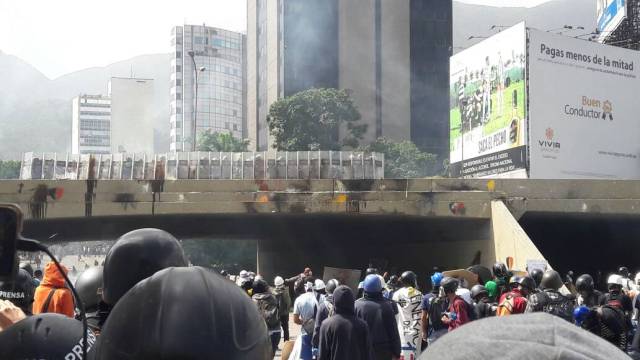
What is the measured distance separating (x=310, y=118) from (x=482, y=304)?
61.8m

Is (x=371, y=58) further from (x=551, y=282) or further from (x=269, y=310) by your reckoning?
(x=551, y=282)

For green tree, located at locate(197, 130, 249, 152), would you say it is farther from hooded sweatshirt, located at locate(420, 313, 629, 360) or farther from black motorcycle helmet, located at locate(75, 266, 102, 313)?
hooded sweatshirt, located at locate(420, 313, 629, 360)

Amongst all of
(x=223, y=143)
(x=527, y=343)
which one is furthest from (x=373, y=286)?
(x=223, y=143)

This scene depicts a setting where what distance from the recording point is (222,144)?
76.9 metres

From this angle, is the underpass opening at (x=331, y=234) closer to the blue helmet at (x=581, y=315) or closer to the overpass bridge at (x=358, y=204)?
the overpass bridge at (x=358, y=204)

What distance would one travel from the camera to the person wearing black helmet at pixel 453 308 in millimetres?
9438

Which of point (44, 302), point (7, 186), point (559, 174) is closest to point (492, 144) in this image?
point (559, 174)

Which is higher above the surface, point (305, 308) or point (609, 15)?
point (609, 15)

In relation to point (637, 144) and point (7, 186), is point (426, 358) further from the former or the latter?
point (637, 144)

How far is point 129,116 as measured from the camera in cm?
14300

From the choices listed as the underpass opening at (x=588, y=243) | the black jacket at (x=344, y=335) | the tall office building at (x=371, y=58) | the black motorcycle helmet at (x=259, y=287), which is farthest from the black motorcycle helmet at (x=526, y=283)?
the tall office building at (x=371, y=58)

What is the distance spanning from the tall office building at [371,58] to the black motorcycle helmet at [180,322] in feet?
280

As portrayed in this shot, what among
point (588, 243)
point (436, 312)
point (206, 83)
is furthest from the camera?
point (206, 83)

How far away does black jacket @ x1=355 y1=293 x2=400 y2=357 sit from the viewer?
8.67m
